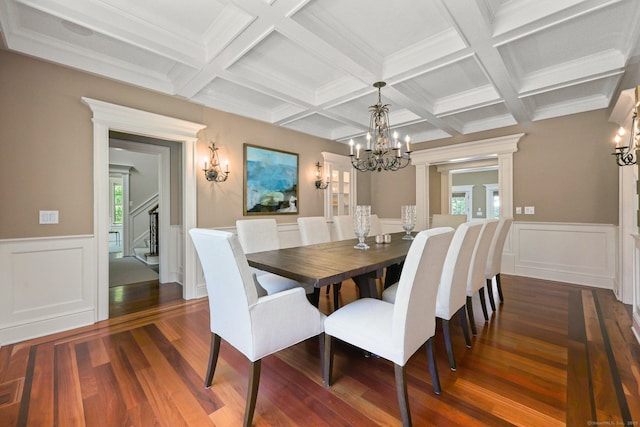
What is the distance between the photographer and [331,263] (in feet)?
6.25

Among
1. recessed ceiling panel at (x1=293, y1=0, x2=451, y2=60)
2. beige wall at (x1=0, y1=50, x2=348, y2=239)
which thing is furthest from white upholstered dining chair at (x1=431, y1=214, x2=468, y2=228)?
beige wall at (x1=0, y1=50, x2=348, y2=239)

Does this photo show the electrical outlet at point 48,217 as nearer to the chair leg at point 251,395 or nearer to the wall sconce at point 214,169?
the wall sconce at point 214,169

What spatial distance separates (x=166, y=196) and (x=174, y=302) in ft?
5.70

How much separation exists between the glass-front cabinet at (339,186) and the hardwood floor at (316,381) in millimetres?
3321

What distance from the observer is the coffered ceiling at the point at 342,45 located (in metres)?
2.01

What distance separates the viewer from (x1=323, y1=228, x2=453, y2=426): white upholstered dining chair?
134cm

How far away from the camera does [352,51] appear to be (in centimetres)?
247

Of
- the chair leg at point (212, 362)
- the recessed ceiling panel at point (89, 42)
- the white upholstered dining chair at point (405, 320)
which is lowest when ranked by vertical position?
the chair leg at point (212, 362)

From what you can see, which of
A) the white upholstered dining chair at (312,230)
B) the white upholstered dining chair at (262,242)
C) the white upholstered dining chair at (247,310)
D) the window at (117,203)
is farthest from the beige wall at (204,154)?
the window at (117,203)

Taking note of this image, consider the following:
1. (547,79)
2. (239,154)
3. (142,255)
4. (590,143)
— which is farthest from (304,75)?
(142,255)

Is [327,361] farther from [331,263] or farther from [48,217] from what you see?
[48,217]

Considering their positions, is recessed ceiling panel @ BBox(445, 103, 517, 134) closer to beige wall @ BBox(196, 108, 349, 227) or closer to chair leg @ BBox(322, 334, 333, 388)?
beige wall @ BBox(196, 108, 349, 227)

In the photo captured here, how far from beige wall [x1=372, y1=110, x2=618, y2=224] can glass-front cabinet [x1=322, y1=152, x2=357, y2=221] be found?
253cm

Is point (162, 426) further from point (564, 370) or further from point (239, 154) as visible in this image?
point (239, 154)
